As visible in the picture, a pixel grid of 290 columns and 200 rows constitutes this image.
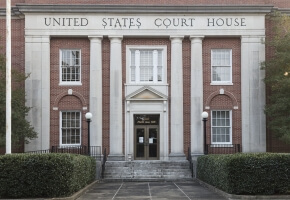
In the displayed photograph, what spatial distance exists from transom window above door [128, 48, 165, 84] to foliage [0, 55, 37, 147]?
7.18 meters

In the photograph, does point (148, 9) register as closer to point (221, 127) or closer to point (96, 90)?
point (96, 90)

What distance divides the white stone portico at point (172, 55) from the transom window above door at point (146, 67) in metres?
0.56

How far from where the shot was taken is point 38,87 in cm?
3509

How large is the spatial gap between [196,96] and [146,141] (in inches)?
176

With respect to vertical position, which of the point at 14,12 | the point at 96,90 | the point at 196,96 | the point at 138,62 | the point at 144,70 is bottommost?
the point at 196,96

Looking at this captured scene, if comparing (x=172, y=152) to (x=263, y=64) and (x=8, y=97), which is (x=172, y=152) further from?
(x=8, y=97)

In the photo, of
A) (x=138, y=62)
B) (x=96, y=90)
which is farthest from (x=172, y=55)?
(x=96, y=90)

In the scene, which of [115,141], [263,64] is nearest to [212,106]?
[263,64]

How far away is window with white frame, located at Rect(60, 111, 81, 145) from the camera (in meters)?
35.6

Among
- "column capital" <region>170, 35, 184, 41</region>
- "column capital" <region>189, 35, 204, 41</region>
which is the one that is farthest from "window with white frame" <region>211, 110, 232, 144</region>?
"column capital" <region>170, 35, 184, 41</region>

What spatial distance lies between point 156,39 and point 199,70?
3.48m

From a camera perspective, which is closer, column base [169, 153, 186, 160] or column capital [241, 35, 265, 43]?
column base [169, 153, 186, 160]

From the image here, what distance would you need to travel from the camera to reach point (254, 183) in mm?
19812

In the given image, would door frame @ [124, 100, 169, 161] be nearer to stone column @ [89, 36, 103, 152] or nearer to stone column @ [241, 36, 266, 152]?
stone column @ [89, 36, 103, 152]
